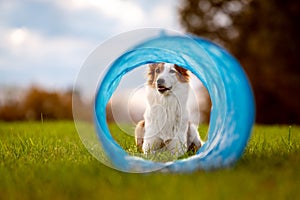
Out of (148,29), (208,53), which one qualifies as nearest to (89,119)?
(148,29)

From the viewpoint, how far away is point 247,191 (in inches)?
108

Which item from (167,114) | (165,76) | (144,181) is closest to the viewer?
(144,181)

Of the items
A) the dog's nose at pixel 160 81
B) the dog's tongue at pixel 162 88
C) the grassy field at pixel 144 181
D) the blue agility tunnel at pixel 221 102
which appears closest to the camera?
the grassy field at pixel 144 181

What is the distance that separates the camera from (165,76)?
4.30 metres

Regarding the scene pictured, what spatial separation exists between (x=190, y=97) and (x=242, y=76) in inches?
50.1

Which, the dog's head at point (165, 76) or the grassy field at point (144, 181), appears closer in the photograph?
the grassy field at point (144, 181)

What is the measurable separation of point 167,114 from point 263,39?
338 inches

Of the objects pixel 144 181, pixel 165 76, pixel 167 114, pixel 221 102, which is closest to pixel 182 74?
pixel 165 76

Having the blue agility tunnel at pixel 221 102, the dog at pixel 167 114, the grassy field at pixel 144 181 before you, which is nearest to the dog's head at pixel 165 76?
the dog at pixel 167 114

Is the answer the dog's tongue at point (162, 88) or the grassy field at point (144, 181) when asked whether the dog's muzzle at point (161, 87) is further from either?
the grassy field at point (144, 181)

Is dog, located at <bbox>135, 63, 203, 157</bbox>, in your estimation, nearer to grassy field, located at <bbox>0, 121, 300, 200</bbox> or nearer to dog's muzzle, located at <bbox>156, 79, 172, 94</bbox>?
dog's muzzle, located at <bbox>156, 79, 172, 94</bbox>

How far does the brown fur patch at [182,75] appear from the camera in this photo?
4367 mm

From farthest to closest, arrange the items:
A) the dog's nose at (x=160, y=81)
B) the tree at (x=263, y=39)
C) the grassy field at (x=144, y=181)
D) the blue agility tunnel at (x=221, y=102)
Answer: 1. the tree at (x=263, y=39)
2. the dog's nose at (x=160, y=81)
3. the blue agility tunnel at (x=221, y=102)
4. the grassy field at (x=144, y=181)

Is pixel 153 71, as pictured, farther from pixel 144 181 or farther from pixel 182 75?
pixel 144 181
